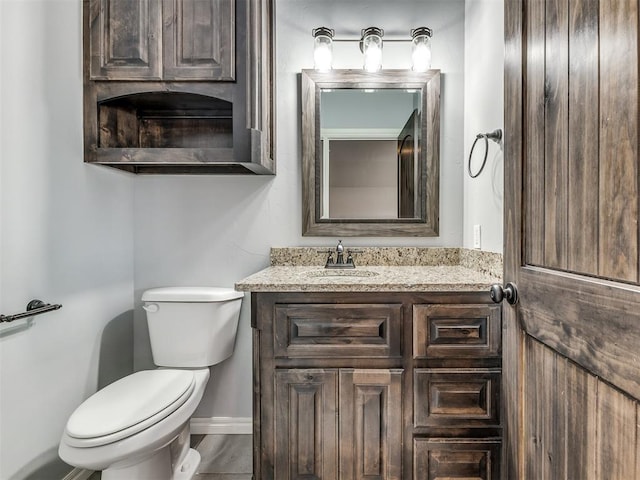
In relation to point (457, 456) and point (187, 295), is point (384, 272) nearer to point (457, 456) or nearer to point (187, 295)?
point (457, 456)

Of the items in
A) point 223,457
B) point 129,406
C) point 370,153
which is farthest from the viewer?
point 370,153

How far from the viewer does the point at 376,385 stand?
4.34ft

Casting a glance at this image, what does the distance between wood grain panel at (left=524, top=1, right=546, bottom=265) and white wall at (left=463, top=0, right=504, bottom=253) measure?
590 mm

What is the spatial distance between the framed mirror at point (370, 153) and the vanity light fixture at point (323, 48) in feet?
0.14

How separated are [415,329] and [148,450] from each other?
102 centimetres

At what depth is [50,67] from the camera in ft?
4.69

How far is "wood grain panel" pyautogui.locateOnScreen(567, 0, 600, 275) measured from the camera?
71cm

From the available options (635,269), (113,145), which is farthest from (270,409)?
(113,145)

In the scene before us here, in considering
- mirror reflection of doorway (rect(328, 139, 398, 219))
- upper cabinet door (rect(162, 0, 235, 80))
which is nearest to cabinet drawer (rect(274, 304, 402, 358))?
mirror reflection of doorway (rect(328, 139, 398, 219))

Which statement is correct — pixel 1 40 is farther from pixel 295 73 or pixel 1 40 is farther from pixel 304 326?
pixel 304 326

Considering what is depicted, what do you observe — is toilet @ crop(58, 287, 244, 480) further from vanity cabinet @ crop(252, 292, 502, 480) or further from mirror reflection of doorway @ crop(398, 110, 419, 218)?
mirror reflection of doorway @ crop(398, 110, 419, 218)

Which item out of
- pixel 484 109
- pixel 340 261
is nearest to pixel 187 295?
pixel 340 261

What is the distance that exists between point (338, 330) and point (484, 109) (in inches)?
47.5

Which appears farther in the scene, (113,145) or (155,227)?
Result: (155,227)
